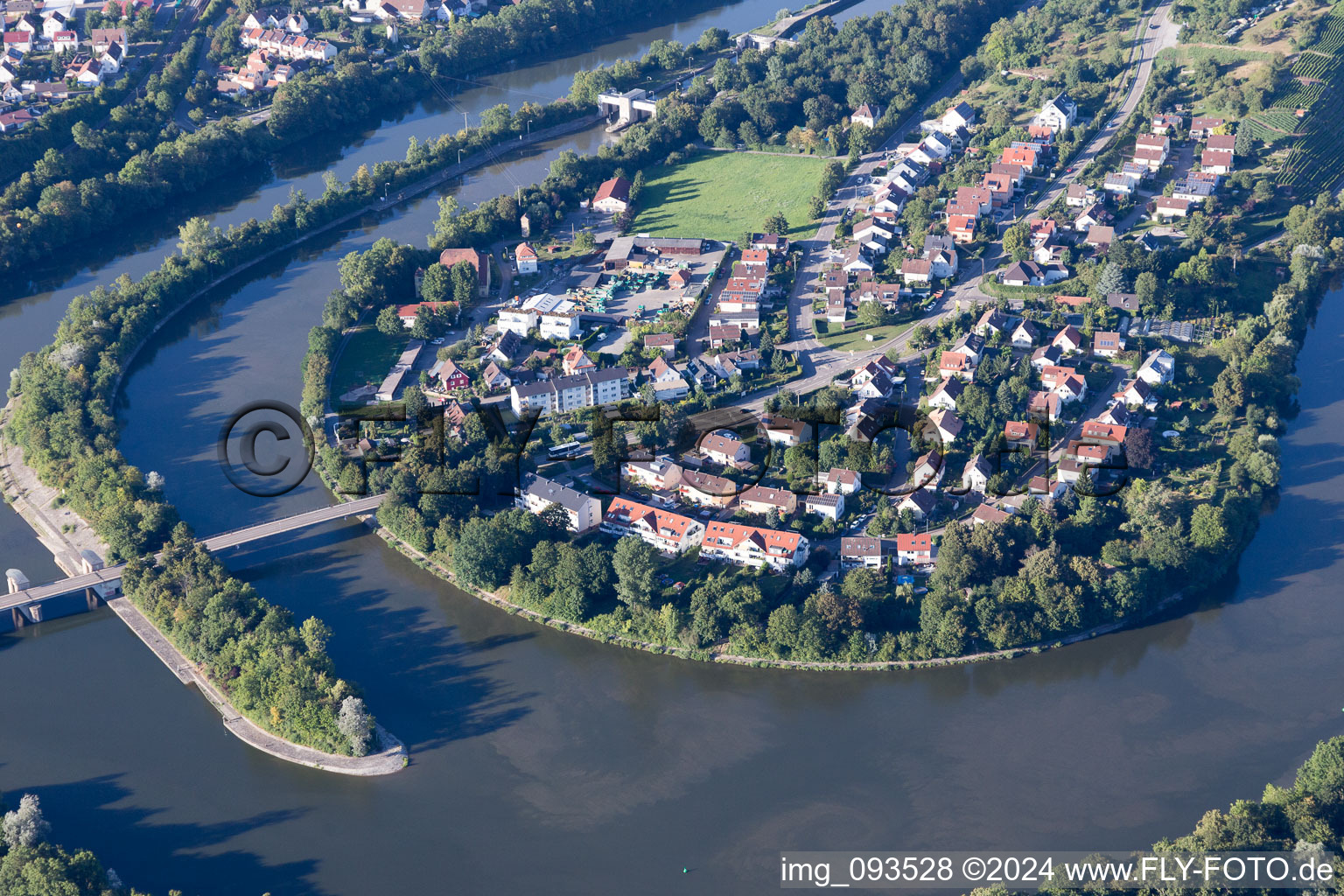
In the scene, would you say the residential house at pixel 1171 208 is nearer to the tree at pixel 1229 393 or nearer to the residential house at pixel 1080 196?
the residential house at pixel 1080 196

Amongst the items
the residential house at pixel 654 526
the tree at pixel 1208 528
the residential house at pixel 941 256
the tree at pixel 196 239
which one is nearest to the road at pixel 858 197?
the residential house at pixel 941 256

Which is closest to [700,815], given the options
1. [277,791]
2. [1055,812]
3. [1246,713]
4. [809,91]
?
[1055,812]

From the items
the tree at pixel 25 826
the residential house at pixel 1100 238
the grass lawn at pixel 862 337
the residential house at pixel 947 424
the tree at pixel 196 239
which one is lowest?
the tree at pixel 25 826

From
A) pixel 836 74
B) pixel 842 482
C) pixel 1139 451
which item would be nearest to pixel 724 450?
pixel 842 482

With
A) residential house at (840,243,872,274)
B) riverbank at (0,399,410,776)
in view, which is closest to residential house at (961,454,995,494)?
residential house at (840,243,872,274)

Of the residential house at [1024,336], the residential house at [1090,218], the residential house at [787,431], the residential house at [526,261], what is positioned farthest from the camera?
the residential house at [526,261]
